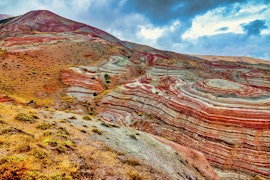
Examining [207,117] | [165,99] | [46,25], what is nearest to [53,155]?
[207,117]

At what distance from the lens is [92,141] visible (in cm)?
1681

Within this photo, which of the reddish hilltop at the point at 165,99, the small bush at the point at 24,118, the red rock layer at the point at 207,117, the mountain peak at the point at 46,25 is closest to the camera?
the small bush at the point at 24,118

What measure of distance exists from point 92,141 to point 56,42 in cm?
6808

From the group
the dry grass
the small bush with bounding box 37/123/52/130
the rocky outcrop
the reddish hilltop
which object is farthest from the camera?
the reddish hilltop

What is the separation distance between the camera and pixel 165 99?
39.4 metres

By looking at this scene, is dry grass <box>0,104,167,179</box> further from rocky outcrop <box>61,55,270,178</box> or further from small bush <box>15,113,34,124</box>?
rocky outcrop <box>61,55,270,178</box>

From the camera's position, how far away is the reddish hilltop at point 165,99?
2789cm

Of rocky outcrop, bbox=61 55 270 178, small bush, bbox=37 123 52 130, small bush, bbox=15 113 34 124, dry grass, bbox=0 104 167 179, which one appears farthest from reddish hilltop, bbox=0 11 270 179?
small bush, bbox=15 113 34 124

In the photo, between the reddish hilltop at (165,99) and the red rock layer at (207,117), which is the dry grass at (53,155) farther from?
the red rock layer at (207,117)

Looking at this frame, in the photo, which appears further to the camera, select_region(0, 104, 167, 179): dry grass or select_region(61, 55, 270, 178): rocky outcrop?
select_region(61, 55, 270, 178): rocky outcrop

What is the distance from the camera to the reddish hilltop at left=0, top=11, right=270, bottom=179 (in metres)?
27.9

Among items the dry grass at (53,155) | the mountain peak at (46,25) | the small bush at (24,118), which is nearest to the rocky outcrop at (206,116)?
the dry grass at (53,155)

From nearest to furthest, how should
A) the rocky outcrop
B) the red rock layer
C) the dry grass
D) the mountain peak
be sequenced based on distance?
the dry grass < the rocky outcrop < the red rock layer < the mountain peak

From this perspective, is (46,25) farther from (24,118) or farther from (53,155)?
(53,155)
